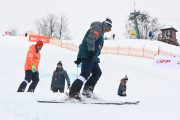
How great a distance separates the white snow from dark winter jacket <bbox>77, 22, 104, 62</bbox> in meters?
0.91

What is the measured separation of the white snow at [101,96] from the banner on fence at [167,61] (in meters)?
0.45

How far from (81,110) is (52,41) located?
166 ft

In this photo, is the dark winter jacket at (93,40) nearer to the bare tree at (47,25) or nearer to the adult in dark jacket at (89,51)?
the adult in dark jacket at (89,51)

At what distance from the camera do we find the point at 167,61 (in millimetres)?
30719

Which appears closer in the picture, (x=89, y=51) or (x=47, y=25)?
(x=89, y=51)

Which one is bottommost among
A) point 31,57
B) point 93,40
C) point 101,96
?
point 101,96

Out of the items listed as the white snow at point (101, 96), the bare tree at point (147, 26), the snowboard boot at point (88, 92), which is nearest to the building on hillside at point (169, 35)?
the bare tree at point (147, 26)

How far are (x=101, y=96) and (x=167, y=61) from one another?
79.3 feet

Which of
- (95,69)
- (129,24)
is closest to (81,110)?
(95,69)

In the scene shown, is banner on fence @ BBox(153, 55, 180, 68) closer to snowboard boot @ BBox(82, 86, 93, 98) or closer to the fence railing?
the fence railing

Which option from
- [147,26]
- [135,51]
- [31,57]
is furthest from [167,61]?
[147,26]

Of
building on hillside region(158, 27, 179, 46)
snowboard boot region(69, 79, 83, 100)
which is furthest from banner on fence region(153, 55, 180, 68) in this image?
building on hillside region(158, 27, 179, 46)

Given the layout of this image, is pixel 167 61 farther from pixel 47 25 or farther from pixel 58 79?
pixel 47 25

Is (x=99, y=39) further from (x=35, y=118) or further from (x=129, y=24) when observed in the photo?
(x=129, y=24)
